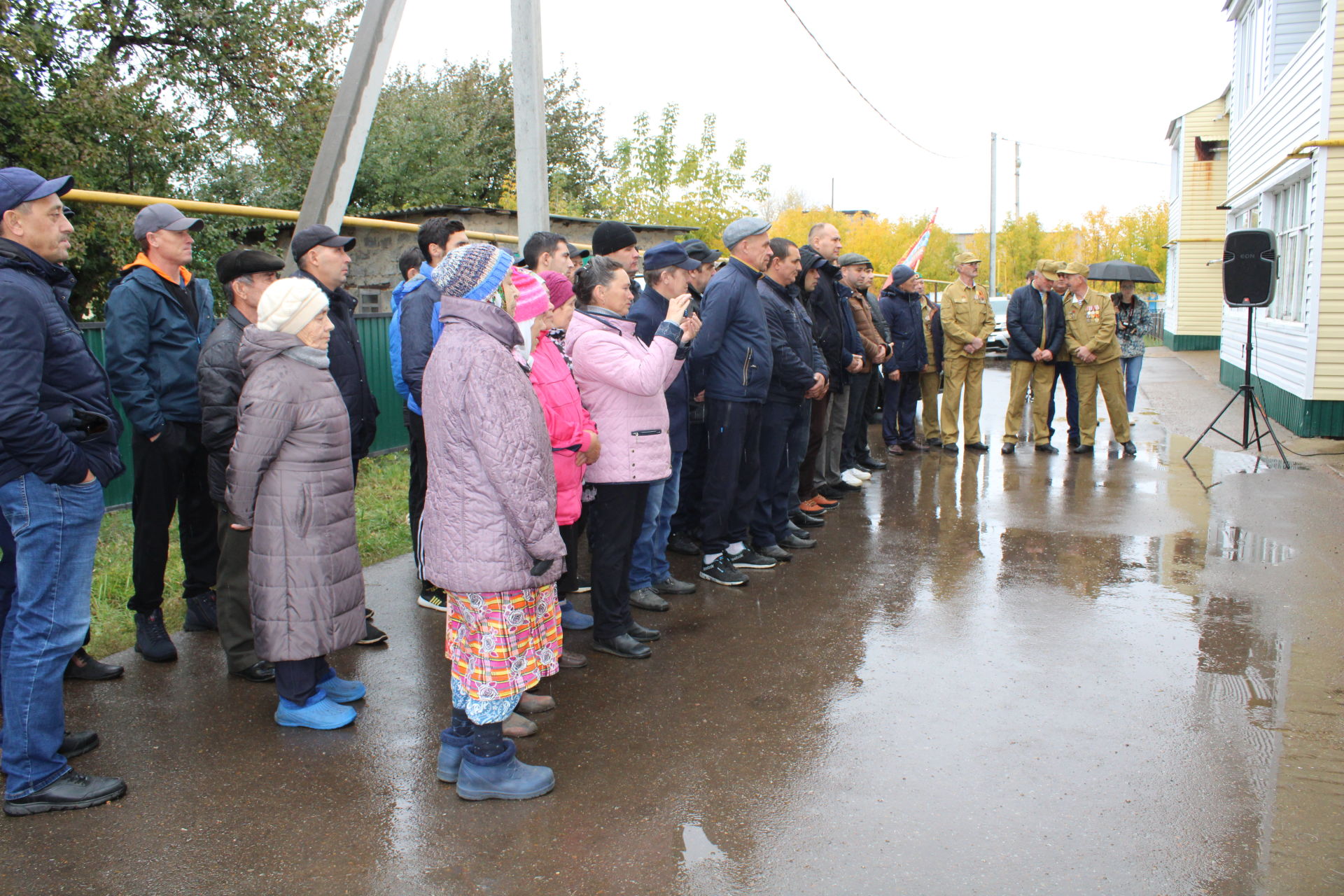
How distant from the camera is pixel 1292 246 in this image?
13.0 metres

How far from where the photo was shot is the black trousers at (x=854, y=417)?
30.6 feet

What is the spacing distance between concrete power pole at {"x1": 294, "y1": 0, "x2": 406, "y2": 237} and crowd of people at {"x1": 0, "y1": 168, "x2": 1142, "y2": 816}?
2.52ft

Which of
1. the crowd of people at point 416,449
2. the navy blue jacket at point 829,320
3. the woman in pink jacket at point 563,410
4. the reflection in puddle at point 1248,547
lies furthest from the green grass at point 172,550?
the reflection in puddle at point 1248,547

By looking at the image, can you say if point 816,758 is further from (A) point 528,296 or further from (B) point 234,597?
(B) point 234,597

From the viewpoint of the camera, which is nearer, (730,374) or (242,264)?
(242,264)

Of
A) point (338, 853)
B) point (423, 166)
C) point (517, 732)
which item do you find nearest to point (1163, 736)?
point (517, 732)

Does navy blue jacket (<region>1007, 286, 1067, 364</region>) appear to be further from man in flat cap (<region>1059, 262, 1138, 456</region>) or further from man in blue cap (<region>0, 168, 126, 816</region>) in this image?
man in blue cap (<region>0, 168, 126, 816</region>)

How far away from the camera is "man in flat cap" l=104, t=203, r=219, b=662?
14.8ft

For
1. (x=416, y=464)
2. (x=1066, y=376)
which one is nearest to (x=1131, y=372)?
(x=1066, y=376)

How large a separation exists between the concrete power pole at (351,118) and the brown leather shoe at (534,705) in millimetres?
3364

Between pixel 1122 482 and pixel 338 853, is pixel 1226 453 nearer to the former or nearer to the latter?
pixel 1122 482

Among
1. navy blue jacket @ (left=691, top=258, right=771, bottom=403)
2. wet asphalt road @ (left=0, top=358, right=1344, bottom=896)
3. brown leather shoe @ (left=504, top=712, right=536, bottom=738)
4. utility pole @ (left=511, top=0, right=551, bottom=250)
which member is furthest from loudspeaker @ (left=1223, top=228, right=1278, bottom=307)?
brown leather shoe @ (left=504, top=712, right=536, bottom=738)

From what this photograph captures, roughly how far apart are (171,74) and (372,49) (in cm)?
736

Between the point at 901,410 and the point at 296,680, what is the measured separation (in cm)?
839
